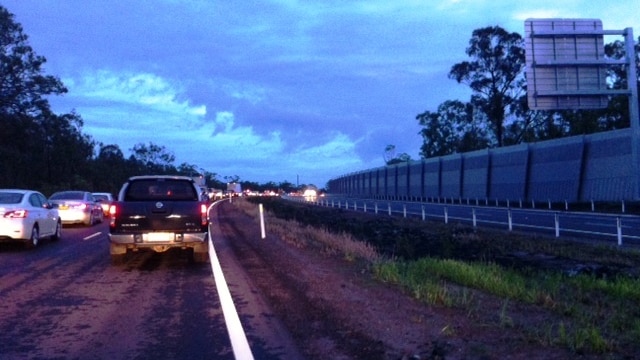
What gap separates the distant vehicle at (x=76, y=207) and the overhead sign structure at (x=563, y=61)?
19.3 meters

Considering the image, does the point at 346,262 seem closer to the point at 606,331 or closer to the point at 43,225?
the point at 606,331

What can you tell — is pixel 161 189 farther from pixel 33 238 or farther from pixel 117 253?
pixel 33 238

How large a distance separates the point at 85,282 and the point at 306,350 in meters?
6.80

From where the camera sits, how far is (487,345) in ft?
23.5

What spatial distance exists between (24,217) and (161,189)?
5310 mm

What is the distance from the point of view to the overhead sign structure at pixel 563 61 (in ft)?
87.5

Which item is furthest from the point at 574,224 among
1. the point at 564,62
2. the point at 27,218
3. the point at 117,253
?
the point at 27,218

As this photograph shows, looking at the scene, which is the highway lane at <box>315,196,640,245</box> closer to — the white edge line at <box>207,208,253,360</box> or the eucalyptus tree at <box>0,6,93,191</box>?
the white edge line at <box>207,208,253,360</box>

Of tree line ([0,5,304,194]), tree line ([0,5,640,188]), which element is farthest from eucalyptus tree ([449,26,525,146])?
tree line ([0,5,304,194])

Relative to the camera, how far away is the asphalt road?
7.57 m

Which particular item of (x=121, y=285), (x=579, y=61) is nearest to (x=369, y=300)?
(x=121, y=285)

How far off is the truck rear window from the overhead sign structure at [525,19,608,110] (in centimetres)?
1594

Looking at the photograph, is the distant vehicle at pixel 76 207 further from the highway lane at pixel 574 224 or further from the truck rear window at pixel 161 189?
the highway lane at pixel 574 224

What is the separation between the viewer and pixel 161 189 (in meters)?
15.9
